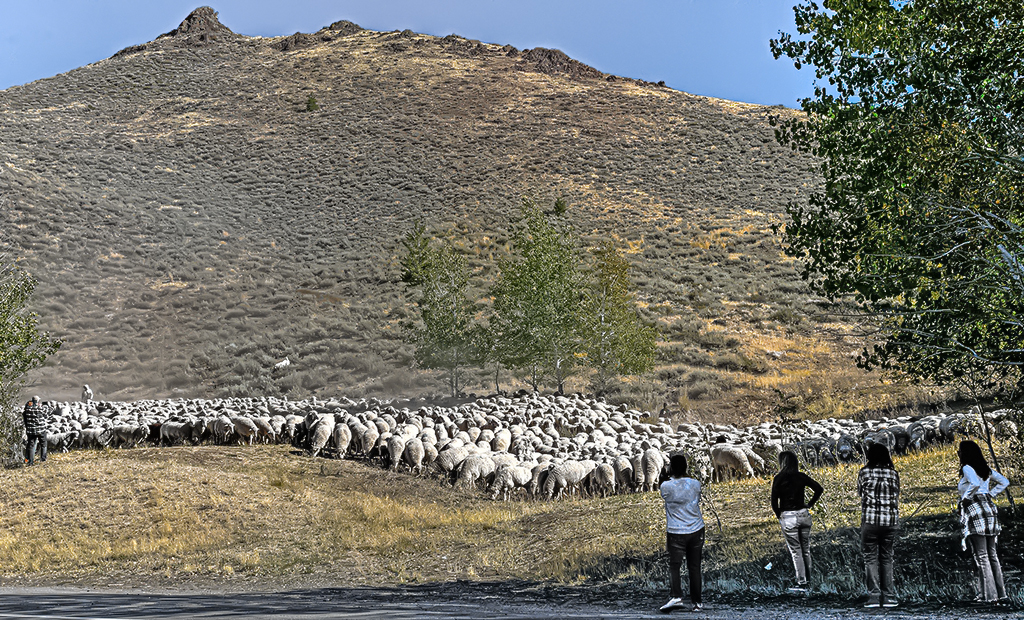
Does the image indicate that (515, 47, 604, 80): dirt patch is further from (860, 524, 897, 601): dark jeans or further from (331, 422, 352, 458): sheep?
(860, 524, 897, 601): dark jeans

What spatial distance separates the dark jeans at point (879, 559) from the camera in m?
7.38

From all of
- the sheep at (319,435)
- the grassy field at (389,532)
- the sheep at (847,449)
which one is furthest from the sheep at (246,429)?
the sheep at (847,449)

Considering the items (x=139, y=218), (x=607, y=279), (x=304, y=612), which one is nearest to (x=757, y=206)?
(x=607, y=279)

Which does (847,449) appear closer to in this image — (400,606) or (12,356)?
(400,606)

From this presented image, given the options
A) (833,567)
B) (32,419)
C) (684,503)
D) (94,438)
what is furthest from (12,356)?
(833,567)

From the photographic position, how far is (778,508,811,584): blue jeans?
26.5 feet

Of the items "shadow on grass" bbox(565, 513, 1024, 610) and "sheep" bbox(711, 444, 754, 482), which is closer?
"shadow on grass" bbox(565, 513, 1024, 610)

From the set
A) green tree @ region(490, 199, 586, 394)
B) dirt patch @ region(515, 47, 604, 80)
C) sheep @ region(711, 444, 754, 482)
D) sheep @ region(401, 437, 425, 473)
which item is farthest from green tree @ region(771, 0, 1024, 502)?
dirt patch @ region(515, 47, 604, 80)

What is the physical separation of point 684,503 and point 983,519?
275 cm

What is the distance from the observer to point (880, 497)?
7.43m

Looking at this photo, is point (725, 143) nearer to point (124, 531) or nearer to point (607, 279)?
point (607, 279)

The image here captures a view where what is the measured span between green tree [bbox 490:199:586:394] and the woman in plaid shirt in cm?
2481

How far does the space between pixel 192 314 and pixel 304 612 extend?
145 ft

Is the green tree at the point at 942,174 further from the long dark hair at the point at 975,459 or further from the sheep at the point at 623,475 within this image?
the sheep at the point at 623,475
